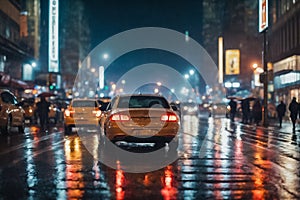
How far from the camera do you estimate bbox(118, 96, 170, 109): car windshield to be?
15125 mm

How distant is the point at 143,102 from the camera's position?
15352 millimetres

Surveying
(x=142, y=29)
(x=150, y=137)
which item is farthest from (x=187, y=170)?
(x=142, y=29)

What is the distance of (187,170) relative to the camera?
36.2 ft

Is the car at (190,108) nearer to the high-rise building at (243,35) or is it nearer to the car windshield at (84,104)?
the high-rise building at (243,35)

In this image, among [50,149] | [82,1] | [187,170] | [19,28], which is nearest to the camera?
[187,170]

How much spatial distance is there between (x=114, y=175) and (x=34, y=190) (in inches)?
84.1

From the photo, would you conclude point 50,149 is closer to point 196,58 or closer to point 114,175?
point 114,175

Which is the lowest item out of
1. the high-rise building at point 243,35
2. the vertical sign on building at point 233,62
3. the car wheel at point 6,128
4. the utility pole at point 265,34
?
the car wheel at point 6,128

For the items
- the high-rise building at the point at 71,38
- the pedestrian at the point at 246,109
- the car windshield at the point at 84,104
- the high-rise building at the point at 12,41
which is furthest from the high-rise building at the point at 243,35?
the car windshield at the point at 84,104

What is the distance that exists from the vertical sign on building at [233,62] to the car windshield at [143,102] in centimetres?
7197

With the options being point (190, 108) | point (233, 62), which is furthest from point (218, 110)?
point (233, 62)

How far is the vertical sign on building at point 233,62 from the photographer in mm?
86000

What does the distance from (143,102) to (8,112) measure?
8.85 metres

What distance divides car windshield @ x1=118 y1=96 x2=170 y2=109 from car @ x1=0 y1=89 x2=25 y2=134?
27.0 ft
